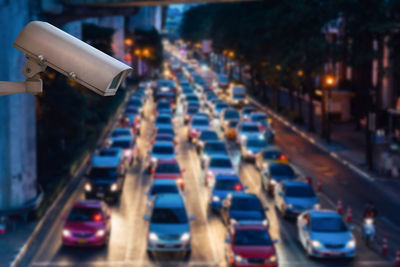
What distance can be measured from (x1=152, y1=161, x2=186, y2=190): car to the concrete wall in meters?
5.86

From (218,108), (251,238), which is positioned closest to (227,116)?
(218,108)

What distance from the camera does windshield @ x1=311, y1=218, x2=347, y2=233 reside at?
69.2 feet

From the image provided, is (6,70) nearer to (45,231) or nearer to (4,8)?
(4,8)

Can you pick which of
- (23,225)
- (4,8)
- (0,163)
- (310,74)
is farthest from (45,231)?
(310,74)

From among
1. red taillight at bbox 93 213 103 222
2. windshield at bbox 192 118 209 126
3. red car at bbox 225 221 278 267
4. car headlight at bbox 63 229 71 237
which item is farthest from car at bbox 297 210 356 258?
windshield at bbox 192 118 209 126

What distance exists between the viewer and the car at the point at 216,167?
101 feet

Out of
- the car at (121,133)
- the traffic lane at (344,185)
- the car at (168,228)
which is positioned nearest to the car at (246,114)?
the traffic lane at (344,185)

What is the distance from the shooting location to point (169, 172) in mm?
30219

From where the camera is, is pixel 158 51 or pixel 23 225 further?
pixel 158 51

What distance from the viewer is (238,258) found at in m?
19.0

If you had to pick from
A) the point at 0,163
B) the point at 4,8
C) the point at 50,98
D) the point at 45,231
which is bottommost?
the point at 45,231

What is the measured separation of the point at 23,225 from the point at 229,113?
28.9 meters

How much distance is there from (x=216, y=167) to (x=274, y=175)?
9.53 feet

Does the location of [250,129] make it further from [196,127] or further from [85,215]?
[85,215]
